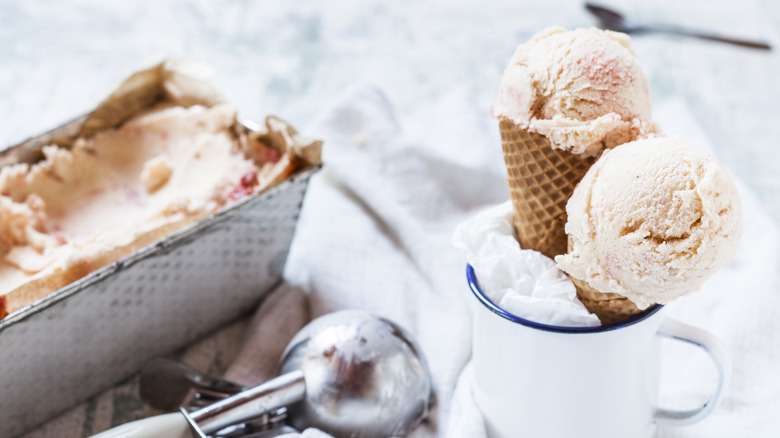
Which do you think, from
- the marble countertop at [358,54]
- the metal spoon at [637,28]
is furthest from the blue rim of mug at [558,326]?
the metal spoon at [637,28]

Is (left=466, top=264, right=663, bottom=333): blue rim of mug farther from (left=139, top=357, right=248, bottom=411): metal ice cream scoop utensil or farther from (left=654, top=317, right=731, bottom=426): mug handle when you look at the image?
(left=139, top=357, right=248, bottom=411): metal ice cream scoop utensil

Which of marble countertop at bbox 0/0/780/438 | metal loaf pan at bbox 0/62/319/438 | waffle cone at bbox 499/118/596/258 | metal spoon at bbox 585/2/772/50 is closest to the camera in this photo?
waffle cone at bbox 499/118/596/258

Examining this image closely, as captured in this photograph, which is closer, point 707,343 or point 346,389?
point 707,343

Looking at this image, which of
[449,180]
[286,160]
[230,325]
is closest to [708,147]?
[449,180]

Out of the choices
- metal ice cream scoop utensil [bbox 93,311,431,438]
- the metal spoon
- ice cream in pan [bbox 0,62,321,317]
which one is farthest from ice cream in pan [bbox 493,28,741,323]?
the metal spoon

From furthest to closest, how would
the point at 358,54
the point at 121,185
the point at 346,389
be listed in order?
the point at 358,54 → the point at 121,185 → the point at 346,389

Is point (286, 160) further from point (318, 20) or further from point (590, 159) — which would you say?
point (318, 20)

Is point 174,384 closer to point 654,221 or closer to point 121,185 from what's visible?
point 121,185

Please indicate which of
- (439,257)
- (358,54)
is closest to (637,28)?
(358,54)
